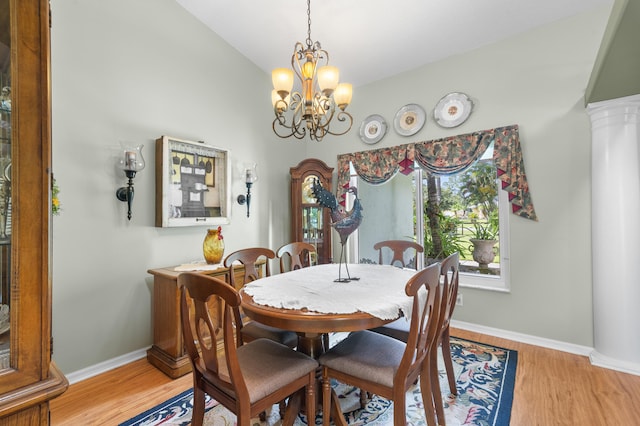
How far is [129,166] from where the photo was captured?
2441 millimetres

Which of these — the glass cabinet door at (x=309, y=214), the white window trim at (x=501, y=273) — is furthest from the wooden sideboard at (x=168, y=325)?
the white window trim at (x=501, y=273)

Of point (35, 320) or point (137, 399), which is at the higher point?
point (35, 320)

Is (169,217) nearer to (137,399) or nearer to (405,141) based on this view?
(137,399)

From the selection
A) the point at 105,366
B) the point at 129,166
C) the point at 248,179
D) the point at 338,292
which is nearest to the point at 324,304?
the point at 338,292

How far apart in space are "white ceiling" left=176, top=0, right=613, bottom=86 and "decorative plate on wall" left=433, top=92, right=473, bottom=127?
1.54 feet

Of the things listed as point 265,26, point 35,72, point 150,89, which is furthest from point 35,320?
point 265,26

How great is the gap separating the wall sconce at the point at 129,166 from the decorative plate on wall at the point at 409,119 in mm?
2666

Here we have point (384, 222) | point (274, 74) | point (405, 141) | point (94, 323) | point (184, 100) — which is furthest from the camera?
point (384, 222)

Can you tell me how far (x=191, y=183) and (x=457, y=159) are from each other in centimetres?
265

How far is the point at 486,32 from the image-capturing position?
2.89m

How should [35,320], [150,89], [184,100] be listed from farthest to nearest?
[184,100] → [150,89] → [35,320]

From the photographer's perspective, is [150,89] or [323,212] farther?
[323,212]

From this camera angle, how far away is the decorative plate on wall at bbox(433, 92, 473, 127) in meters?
3.13

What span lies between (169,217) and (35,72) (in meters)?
2.13
